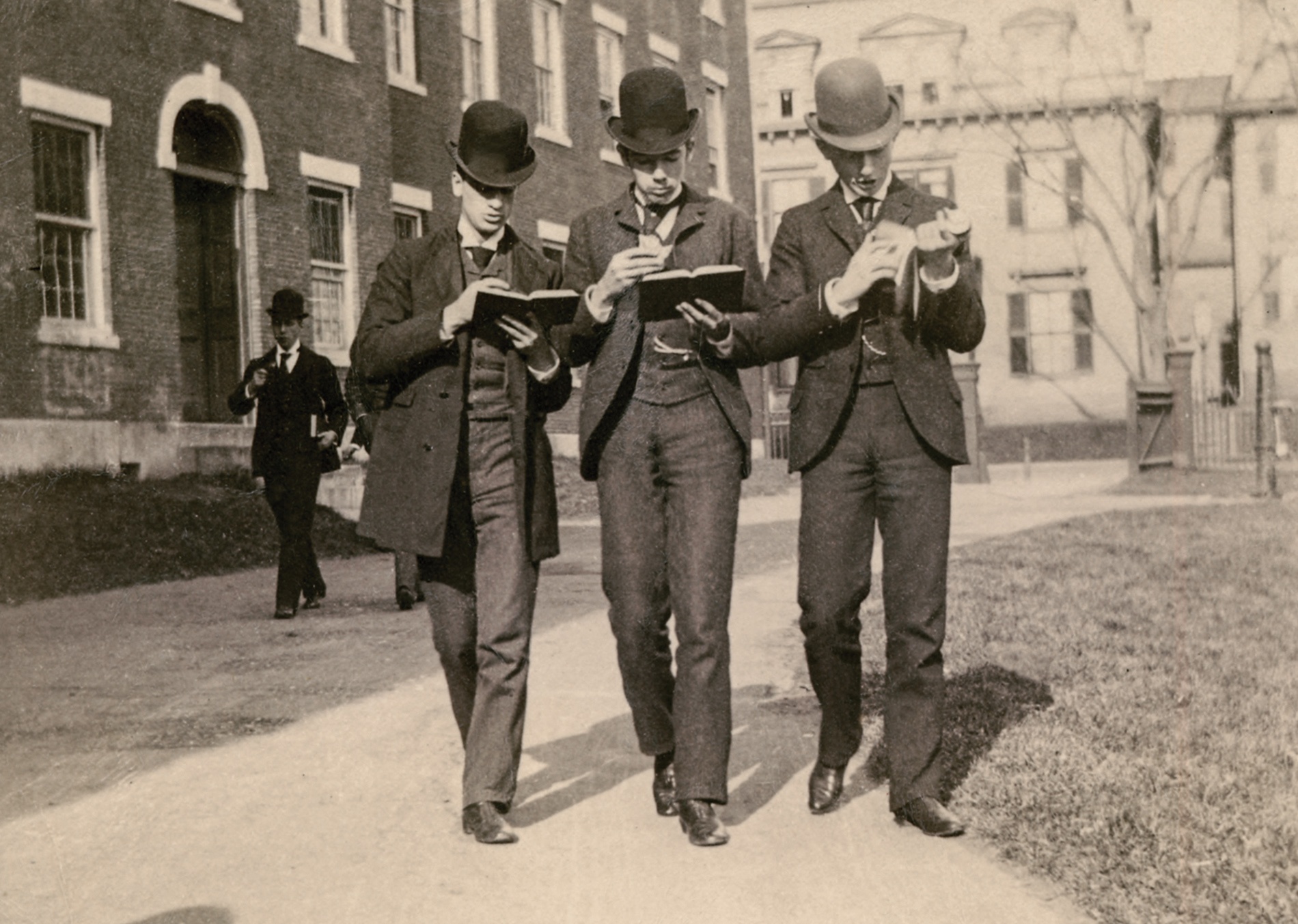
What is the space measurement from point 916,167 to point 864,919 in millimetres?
41617

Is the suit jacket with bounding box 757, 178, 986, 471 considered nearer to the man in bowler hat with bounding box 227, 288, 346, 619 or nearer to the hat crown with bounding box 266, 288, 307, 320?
the man in bowler hat with bounding box 227, 288, 346, 619

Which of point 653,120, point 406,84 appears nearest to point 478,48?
point 406,84

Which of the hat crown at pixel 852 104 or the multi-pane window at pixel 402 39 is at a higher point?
the multi-pane window at pixel 402 39

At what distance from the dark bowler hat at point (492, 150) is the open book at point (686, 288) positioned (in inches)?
25.9

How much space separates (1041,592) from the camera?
1055cm

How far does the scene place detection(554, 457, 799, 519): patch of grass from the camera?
19.4 meters

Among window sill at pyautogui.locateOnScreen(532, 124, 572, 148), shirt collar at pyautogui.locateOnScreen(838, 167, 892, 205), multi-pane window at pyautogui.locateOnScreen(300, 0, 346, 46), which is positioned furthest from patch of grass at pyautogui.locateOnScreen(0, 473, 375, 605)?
window sill at pyautogui.locateOnScreen(532, 124, 572, 148)

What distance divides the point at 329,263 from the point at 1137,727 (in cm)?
1460

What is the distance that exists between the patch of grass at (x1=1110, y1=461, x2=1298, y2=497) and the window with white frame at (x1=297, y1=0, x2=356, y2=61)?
11.5 meters

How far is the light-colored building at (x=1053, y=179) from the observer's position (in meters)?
39.4

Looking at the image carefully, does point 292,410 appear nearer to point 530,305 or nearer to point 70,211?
point 70,211

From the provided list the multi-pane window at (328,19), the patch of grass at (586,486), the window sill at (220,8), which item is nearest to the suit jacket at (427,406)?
the patch of grass at (586,486)

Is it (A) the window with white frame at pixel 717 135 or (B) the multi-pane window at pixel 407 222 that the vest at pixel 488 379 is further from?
(A) the window with white frame at pixel 717 135

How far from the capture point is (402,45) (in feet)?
69.5
